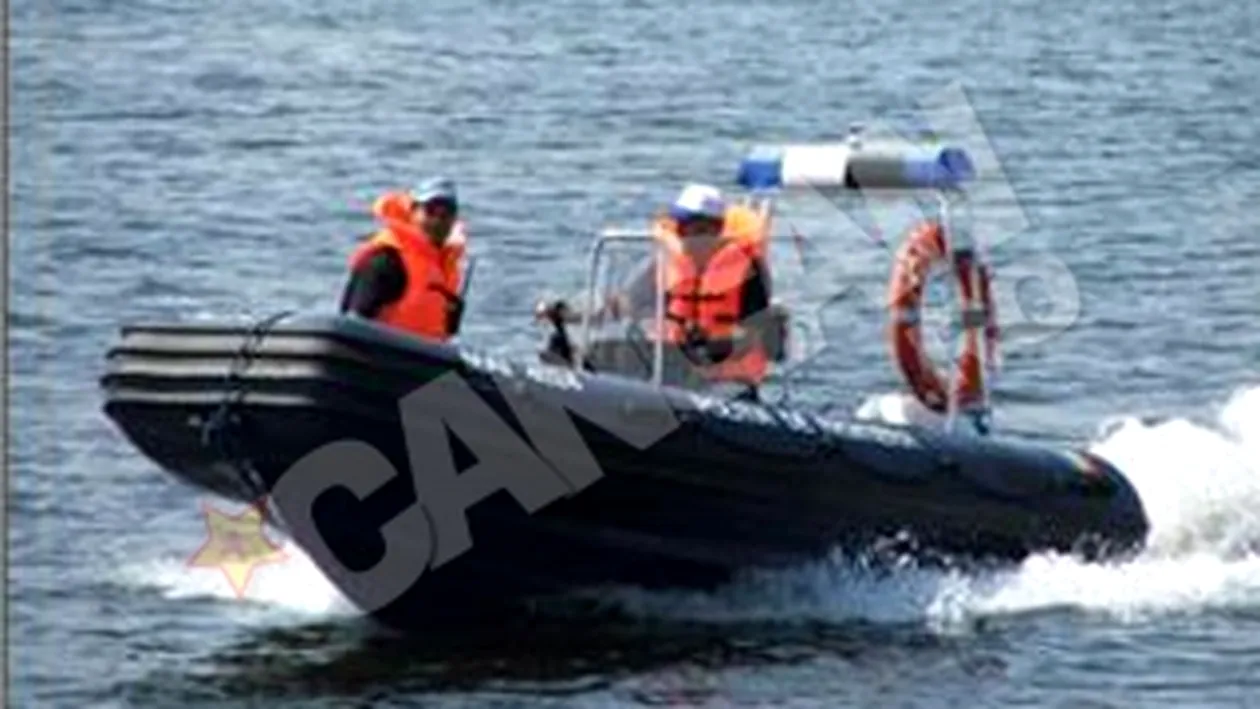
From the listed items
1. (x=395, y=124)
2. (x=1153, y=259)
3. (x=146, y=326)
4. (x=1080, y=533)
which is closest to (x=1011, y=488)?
(x=1080, y=533)

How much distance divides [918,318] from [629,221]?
9.78 m

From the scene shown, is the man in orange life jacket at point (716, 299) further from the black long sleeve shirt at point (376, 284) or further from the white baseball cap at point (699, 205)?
the black long sleeve shirt at point (376, 284)

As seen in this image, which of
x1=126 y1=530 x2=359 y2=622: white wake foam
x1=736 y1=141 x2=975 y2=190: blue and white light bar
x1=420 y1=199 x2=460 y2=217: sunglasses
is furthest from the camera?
x1=736 y1=141 x2=975 y2=190: blue and white light bar

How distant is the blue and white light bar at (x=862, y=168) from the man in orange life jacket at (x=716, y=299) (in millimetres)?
594

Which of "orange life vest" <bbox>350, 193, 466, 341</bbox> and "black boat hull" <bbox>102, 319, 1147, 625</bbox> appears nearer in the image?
"black boat hull" <bbox>102, 319, 1147, 625</bbox>

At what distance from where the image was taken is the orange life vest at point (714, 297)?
1744 cm

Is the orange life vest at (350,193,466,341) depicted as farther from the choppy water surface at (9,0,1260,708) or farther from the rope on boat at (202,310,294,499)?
the choppy water surface at (9,0,1260,708)

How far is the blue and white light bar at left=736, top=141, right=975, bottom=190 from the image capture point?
1794cm

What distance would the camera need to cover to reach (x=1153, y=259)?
2747cm

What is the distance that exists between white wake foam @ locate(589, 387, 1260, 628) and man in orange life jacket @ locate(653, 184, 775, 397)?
0.83m

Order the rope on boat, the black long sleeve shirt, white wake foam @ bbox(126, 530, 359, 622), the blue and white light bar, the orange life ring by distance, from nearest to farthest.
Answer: the rope on boat → the black long sleeve shirt → white wake foam @ bbox(126, 530, 359, 622) → the blue and white light bar → the orange life ring

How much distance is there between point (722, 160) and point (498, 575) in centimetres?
1458

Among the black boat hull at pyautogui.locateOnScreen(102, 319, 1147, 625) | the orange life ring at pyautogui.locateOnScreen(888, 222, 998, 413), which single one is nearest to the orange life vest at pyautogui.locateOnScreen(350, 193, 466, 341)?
the black boat hull at pyautogui.locateOnScreen(102, 319, 1147, 625)

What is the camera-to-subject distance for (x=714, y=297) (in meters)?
17.4
